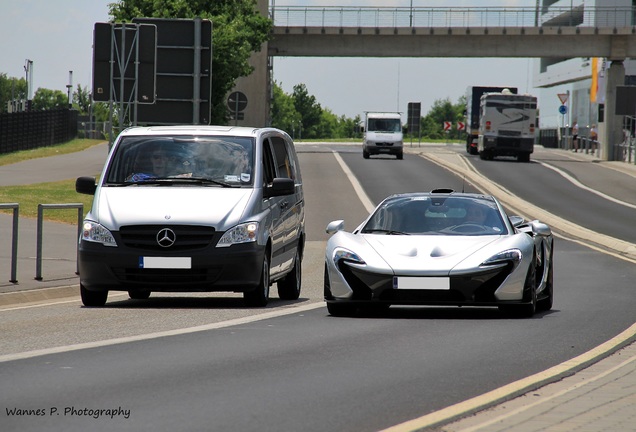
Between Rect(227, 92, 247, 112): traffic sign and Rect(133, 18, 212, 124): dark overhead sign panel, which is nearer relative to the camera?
Rect(133, 18, 212, 124): dark overhead sign panel

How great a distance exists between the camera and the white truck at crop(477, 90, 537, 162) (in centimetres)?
6731

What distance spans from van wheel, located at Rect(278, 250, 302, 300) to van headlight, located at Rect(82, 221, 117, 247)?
2948 mm

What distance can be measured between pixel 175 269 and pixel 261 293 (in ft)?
3.42

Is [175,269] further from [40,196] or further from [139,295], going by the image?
[40,196]

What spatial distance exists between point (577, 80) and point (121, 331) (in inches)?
4721

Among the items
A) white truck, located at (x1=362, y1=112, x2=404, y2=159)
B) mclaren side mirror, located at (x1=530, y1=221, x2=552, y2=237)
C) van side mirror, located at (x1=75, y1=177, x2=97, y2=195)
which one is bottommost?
mclaren side mirror, located at (x1=530, y1=221, x2=552, y2=237)

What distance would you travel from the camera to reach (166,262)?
13.7 m

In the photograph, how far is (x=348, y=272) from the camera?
42.4 ft

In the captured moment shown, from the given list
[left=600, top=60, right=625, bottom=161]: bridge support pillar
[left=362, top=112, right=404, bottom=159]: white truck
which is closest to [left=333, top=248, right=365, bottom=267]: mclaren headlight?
[left=362, top=112, right=404, bottom=159]: white truck

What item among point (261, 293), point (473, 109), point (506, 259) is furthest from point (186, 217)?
point (473, 109)

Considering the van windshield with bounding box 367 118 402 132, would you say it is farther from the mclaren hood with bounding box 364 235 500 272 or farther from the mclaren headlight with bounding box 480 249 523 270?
the mclaren headlight with bounding box 480 249 523 270

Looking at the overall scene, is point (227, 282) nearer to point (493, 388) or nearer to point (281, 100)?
point (493, 388)

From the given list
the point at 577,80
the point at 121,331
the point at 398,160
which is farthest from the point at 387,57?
the point at 121,331

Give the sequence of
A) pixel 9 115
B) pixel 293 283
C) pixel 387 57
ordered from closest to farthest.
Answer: pixel 293 283
pixel 9 115
pixel 387 57
